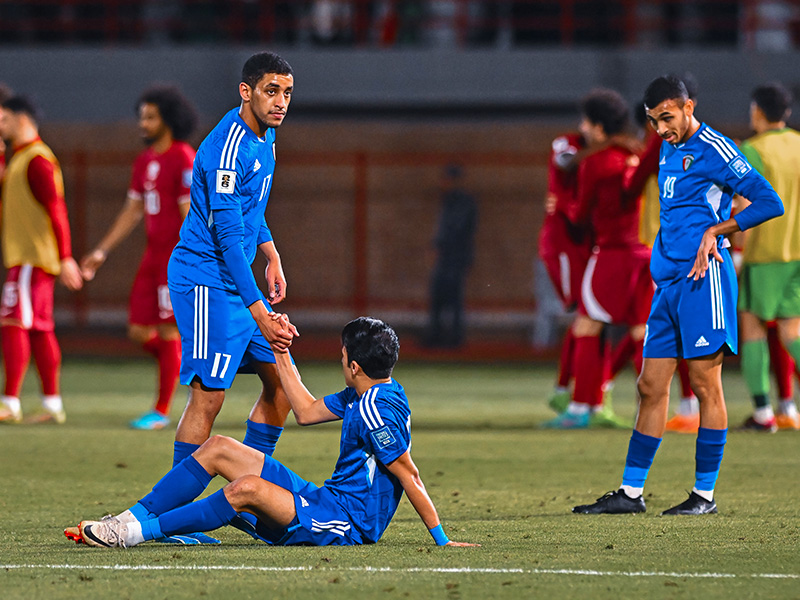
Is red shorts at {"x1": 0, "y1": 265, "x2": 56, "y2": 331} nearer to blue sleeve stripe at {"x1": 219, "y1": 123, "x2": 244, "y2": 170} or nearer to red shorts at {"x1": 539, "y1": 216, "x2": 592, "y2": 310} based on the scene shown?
red shorts at {"x1": 539, "y1": 216, "x2": 592, "y2": 310}

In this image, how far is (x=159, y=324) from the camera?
9.02 meters

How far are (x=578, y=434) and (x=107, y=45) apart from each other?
559 inches

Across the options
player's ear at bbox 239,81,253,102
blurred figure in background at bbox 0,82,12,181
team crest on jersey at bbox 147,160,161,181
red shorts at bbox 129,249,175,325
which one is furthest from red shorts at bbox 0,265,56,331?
player's ear at bbox 239,81,253,102

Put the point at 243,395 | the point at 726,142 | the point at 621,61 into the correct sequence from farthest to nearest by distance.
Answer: the point at 621,61
the point at 243,395
the point at 726,142

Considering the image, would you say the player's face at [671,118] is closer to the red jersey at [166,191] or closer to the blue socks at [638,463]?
the blue socks at [638,463]

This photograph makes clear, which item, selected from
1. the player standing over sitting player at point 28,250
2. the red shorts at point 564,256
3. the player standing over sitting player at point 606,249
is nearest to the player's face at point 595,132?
the player standing over sitting player at point 606,249

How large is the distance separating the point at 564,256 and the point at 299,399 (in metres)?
5.02

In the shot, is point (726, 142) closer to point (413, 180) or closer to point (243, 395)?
point (243, 395)

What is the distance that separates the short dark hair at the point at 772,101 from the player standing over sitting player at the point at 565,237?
4.52 ft

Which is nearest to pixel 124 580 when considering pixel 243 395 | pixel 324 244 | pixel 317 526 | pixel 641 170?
pixel 317 526

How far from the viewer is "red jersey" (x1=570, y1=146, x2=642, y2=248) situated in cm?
894

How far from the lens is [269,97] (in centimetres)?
511

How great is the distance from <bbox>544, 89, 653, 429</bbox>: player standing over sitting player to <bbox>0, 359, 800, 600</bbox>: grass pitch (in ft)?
2.13

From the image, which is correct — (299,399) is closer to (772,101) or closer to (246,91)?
(246,91)
